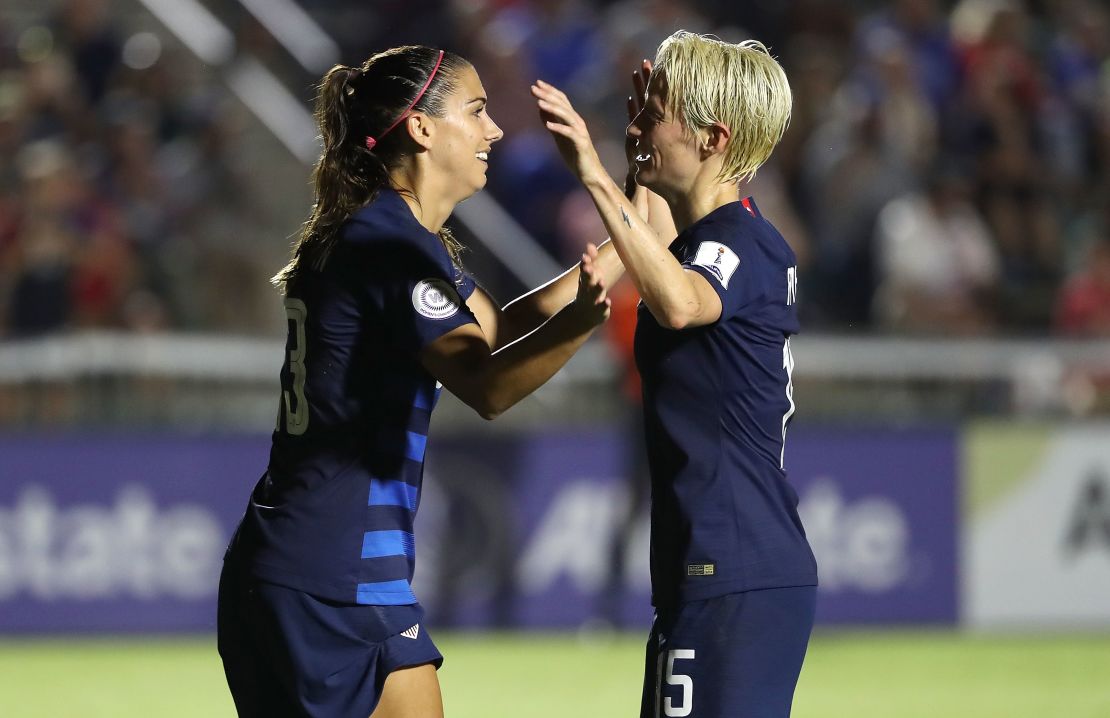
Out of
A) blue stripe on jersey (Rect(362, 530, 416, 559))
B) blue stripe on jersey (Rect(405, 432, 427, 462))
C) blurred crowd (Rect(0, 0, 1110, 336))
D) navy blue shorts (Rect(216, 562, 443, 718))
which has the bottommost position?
navy blue shorts (Rect(216, 562, 443, 718))

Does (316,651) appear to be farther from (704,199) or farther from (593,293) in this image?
(704,199)

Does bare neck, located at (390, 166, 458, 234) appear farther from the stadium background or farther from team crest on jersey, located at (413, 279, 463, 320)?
the stadium background

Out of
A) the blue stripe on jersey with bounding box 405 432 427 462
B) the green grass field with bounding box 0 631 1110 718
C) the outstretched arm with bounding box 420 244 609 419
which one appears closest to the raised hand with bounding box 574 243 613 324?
the outstretched arm with bounding box 420 244 609 419

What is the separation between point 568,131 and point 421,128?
0.53 m

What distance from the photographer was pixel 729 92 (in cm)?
391

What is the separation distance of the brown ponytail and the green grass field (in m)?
4.49

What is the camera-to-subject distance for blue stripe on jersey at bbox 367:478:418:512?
3910 mm

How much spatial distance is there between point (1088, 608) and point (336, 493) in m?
7.83

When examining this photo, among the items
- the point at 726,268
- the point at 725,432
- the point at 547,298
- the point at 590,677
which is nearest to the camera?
the point at 726,268

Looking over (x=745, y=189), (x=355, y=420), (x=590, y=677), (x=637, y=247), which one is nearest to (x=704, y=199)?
(x=637, y=247)

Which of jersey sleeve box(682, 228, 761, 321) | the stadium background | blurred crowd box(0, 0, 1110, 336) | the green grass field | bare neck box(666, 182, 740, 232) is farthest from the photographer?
blurred crowd box(0, 0, 1110, 336)

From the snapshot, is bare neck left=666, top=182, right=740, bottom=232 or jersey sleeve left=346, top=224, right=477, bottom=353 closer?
jersey sleeve left=346, top=224, right=477, bottom=353

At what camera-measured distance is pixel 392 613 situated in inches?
154

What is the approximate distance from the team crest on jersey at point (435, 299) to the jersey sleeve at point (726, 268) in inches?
20.9
